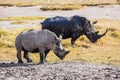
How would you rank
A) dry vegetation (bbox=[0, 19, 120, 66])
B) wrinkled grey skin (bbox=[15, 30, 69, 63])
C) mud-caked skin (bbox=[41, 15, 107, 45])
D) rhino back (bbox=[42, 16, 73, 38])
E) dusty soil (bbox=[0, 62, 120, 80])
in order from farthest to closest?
mud-caked skin (bbox=[41, 15, 107, 45])
rhino back (bbox=[42, 16, 73, 38])
dry vegetation (bbox=[0, 19, 120, 66])
wrinkled grey skin (bbox=[15, 30, 69, 63])
dusty soil (bbox=[0, 62, 120, 80])

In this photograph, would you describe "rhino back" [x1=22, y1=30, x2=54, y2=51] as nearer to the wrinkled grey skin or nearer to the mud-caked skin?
the wrinkled grey skin

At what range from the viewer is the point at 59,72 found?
18.1 metres

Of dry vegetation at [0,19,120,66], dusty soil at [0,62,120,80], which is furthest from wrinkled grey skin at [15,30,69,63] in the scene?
dry vegetation at [0,19,120,66]

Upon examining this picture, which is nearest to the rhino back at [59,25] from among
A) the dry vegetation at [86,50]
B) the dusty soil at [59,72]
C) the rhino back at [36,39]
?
the dry vegetation at [86,50]

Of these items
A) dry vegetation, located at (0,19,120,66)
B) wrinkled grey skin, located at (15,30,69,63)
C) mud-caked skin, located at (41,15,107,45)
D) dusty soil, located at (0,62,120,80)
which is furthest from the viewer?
mud-caked skin, located at (41,15,107,45)

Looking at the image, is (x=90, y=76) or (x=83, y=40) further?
(x=83, y=40)

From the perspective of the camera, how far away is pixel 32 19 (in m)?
53.6

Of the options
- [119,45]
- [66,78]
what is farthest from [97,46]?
[66,78]

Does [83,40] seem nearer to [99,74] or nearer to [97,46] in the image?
[97,46]

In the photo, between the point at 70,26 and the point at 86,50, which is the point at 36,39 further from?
the point at 86,50

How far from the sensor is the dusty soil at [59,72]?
56.5 feet

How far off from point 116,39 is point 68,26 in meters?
7.24

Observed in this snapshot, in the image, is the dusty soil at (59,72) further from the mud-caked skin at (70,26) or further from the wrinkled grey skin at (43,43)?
the mud-caked skin at (70,26)

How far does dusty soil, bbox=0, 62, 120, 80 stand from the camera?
17219 mm
